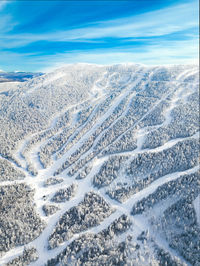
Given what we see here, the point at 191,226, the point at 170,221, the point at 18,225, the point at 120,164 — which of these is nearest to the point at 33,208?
the point at 18,225

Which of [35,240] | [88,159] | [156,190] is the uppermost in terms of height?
[88,159]

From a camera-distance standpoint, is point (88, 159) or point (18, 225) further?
point (88, 159)

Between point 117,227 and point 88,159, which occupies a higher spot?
point 88,159

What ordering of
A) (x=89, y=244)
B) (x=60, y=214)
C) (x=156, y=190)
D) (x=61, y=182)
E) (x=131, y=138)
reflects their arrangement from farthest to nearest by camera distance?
(x=131, y=138), (x=61, y=182), (x=156, y=190), (x=60, y=214), (x=89, y=244)

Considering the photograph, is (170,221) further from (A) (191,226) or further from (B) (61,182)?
(B) (61,182)

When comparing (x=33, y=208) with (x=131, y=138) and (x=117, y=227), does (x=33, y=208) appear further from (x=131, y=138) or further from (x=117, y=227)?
(x=131, y=138)

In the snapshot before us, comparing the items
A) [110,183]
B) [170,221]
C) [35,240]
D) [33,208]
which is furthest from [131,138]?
[35,240]

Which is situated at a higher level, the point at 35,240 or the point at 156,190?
the point at 156,190

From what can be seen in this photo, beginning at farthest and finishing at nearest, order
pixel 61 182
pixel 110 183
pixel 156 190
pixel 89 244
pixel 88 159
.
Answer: pixel 88 159 → pixel 61 182 → pixel 110 183 → pixel 156 190 → pixel 89 244

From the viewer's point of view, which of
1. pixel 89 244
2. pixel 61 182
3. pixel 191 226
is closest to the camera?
Result: pixel 89 244
